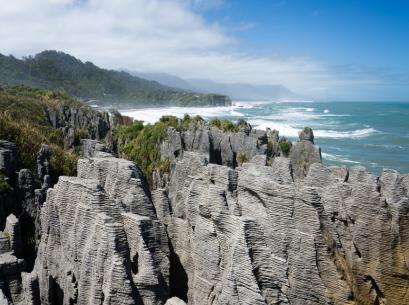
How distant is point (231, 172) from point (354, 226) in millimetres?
2300

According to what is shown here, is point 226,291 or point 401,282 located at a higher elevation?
point 226,291

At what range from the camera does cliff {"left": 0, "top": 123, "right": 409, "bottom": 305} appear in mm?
6148

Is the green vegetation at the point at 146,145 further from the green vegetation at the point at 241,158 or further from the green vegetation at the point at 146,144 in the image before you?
the green vegetation at the point at 241,158

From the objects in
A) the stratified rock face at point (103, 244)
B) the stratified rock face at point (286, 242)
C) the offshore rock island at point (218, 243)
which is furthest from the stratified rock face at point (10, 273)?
the stratified rock face at point (286, 242)

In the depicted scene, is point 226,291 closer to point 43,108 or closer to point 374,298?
point 374,298

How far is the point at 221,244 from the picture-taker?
6777 mm

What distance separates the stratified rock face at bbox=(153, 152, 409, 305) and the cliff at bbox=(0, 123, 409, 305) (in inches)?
0.6

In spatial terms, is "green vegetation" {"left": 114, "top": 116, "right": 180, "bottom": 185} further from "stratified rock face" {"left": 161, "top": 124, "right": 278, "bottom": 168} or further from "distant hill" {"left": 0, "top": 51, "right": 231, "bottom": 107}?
"distant hill" {"left": 0, "top": 51, "right": 231, "bottom": 107}

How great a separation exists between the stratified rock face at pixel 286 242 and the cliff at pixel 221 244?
0.6 inches

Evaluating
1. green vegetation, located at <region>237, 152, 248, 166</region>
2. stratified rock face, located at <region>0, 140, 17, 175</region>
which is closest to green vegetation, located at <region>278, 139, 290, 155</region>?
green vegetation, located at <region>237, 152, 248, 166</region>

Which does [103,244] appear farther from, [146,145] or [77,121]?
[77,121]

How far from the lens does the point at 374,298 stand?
7.43m

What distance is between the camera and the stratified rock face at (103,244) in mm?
6203

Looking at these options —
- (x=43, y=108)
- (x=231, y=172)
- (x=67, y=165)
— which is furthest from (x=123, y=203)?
(x=43, y=108)
